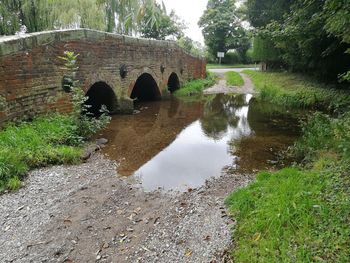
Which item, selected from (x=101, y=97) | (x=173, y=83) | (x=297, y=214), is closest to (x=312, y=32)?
(x=297, y=214)

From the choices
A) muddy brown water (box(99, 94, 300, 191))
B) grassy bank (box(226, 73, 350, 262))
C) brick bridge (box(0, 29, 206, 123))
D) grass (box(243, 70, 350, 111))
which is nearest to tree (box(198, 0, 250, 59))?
grass (box(243, 70, 350, 111))

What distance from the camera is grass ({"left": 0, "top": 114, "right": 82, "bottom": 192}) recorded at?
4.72 m

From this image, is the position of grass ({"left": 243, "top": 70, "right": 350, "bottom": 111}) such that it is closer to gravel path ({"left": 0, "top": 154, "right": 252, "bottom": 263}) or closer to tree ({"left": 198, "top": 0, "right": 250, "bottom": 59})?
gravel path ({"left": 0, "top": 154, "right": 252, "bottom": 263})

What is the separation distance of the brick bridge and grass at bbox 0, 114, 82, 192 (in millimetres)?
438

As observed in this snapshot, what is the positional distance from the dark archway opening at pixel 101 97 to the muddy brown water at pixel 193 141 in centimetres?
65

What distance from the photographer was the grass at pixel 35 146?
4.72 metres

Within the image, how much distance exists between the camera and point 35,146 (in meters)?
5.59

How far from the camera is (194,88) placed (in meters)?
17.8

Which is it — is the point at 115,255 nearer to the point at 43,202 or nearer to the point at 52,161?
the point at 43,202

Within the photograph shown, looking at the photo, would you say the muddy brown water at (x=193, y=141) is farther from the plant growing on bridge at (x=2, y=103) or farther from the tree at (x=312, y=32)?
the tree at (x=312, y=32)

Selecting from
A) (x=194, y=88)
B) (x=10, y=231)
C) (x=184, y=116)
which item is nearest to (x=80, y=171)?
(x=10, y=231)

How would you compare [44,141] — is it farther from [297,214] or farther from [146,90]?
[146,90]

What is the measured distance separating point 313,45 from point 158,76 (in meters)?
6.61

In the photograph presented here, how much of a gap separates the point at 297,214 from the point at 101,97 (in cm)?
883
